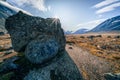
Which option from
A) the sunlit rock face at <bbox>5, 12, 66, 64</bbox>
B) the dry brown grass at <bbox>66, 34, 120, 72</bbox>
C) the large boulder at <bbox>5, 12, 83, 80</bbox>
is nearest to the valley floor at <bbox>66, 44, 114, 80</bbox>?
the large boulder at <bbox>5, 12, 83, 80</bbox>

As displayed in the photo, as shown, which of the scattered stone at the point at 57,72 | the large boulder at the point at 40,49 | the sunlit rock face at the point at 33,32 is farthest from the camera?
the sunlit rock face at the point at 33,32

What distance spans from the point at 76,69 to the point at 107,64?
13035 millimetres

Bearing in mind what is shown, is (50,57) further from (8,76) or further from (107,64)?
(107,64)

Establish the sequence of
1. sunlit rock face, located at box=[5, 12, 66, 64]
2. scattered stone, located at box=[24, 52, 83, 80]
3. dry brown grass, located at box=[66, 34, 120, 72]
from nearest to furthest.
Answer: scattered stone, located at box=[24, 52, 83, 80] < sunlit rock face, located at box=[5, 12, 66, 64] < dry brown grass, located at box=[66, 34, 120, 72]

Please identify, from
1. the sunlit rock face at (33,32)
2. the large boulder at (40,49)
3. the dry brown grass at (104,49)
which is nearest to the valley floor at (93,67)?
the large boulder at (40,49)

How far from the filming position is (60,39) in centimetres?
4425

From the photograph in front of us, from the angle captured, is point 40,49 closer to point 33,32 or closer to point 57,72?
point 33,32

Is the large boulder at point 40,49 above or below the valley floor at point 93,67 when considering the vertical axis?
above

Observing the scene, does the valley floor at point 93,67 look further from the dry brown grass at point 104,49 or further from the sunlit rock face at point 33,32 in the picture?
the sunlit rock face at point 33,32

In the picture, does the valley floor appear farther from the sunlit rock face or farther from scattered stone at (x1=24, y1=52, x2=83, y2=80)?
the sunlit rock face

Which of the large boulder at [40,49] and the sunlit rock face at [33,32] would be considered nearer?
the large boulder at [40,49]

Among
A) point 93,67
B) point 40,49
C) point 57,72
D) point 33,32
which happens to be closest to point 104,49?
point 93,67

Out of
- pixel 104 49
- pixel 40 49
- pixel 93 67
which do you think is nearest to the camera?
pixel 40 49

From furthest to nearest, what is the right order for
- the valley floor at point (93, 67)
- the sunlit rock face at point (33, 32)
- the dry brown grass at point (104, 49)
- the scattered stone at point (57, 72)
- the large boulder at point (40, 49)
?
the dry brown grass at point (104, 49) → the sunlit rock face at point (33, 32) → the valley floor at point (93, 67) → the large boulder at point (40, 49) → the scattered stone at point (57, 72)
